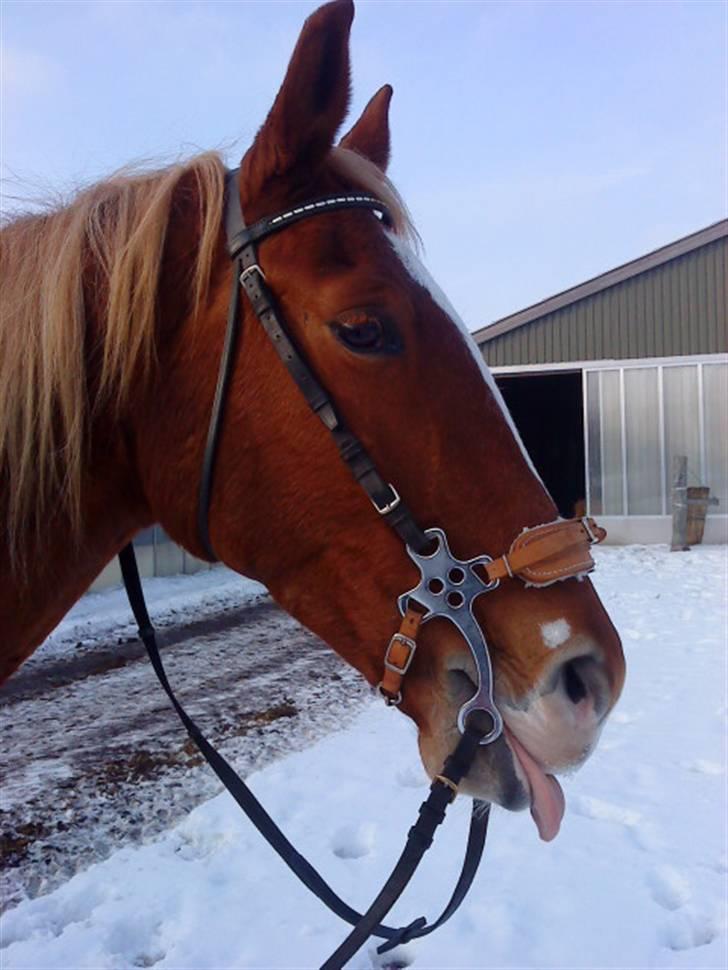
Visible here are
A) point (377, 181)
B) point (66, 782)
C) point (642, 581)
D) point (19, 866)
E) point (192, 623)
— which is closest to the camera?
point (377, 181)

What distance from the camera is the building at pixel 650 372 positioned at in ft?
46.3

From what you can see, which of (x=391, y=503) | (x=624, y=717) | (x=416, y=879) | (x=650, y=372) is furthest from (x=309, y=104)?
(x=650, y=372)

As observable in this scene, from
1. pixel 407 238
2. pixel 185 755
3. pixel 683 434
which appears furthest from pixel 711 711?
pixel 683 434

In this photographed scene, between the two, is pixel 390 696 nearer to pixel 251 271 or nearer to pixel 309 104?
pixel 251 271

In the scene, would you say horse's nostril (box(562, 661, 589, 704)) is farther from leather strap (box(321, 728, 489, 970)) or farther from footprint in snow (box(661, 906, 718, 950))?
footprint in snow (box(661, 906, 718, 950))

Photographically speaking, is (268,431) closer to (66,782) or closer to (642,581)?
(66,782)

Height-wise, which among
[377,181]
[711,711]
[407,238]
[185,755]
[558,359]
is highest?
[377,181]

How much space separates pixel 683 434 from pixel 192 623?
10.0 m

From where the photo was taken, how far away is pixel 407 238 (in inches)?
65.2

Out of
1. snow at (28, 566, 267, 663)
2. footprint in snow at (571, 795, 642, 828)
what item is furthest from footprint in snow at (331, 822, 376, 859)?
snow at (28, 566, 267, 663)

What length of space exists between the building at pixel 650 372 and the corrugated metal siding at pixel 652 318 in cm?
2

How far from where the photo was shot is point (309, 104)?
1408 mm

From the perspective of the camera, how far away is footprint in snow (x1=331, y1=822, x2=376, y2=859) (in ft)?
10.6

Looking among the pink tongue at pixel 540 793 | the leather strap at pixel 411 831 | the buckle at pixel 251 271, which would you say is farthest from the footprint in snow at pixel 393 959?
the buckle at pixel 251 271
